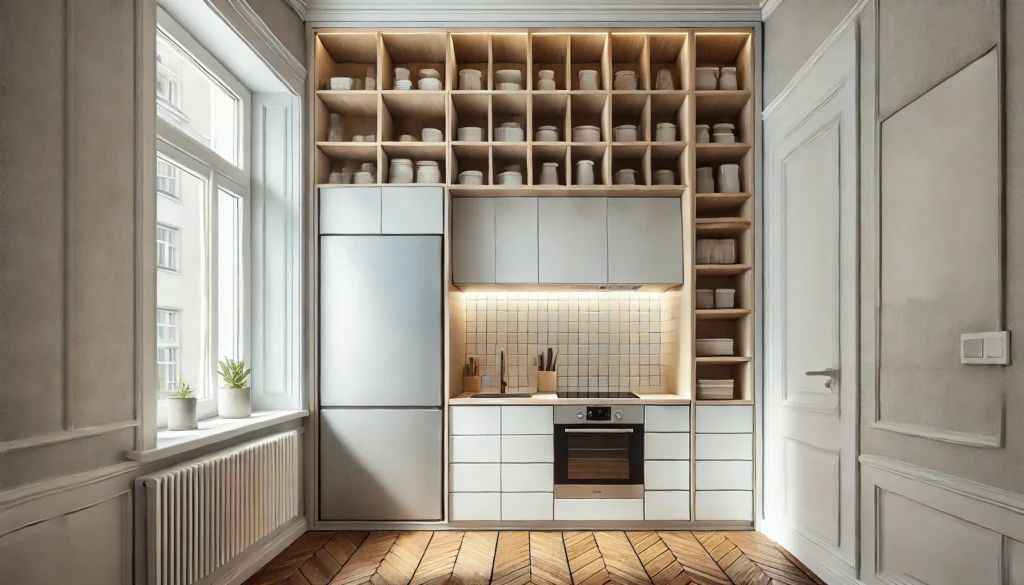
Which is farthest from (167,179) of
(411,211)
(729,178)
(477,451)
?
(729,178)

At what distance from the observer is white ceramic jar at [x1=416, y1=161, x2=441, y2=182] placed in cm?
423

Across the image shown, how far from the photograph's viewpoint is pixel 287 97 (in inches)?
162

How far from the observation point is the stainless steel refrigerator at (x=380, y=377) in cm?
410

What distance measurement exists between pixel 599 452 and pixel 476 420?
0.77 m

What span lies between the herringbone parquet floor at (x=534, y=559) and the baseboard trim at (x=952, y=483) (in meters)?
0.92

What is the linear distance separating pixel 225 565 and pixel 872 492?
2.86 meters

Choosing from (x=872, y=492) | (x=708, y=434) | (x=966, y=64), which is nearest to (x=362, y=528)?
(x=708, y=434)

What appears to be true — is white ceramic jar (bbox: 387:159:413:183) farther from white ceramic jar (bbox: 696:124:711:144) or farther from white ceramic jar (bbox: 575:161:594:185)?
white ceramic jar (bbox: 696:124:711:144)

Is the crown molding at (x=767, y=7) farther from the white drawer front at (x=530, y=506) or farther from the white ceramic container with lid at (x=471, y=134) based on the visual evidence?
the white drawer front at (x=530, y=506)

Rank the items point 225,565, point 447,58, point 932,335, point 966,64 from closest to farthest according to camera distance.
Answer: point 966,64, point 932,335, point 225,565, point 447,58

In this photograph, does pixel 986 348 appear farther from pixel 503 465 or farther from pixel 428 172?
pixel 428 172

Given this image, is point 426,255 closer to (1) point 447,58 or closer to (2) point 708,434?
(1) point 447,58

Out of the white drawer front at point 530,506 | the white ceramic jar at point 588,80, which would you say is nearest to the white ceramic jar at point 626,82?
the white ceramic jar at point 588,80

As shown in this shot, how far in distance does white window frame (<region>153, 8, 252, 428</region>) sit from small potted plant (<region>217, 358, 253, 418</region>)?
0.09 meters
